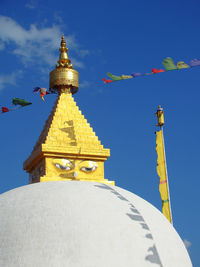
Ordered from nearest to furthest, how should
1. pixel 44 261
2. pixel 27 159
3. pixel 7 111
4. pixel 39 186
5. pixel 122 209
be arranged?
pixel 44 261 → pixel 122 209 → pixel 39 186 → pixel 7 111 → pixel 27 159

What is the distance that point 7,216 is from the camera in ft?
29.2

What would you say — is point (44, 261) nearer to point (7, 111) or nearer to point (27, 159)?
point (7, 111)

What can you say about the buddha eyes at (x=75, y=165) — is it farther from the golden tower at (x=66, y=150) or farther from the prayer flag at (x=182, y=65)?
the prayer flag at (x=182, y=65)

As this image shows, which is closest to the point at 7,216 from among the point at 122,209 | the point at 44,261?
the point at 44,261

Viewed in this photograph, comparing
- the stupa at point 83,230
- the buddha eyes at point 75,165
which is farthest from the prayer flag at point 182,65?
the buddha eyes at point 75,165

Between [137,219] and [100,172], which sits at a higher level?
[100,172]

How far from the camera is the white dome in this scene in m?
8.12

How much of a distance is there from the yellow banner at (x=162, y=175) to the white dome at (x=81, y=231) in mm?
5341

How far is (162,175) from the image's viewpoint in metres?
15.9

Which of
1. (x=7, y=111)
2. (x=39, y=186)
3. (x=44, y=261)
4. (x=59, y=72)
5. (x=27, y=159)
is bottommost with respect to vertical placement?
(x=44, y=261)

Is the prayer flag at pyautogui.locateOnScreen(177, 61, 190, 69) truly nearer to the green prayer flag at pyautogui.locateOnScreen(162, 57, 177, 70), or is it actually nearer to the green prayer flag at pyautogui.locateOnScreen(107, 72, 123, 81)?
the green prayer flag at pyautogui.locateOnScreen(162, 57, 177, 70)

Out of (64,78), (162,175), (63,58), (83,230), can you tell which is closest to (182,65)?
(162,175)

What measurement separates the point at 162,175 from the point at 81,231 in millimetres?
7970

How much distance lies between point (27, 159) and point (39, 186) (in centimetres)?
1310
